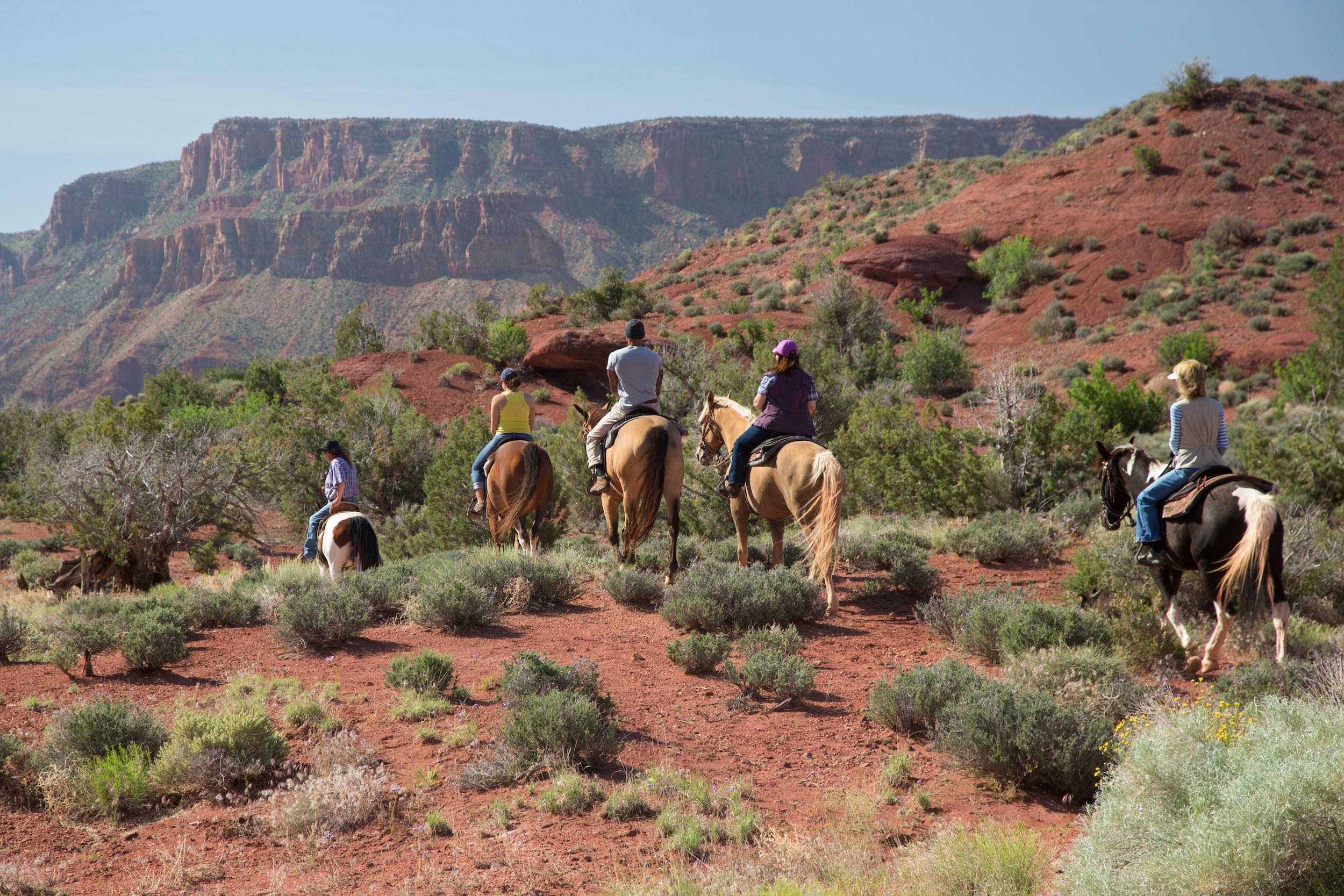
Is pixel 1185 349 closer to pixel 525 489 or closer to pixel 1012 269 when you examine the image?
pixel 1012 269

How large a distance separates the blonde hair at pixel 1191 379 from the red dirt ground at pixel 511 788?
2.77m

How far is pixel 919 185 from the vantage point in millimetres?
59250

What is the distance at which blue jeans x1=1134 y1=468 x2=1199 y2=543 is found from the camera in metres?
6.30

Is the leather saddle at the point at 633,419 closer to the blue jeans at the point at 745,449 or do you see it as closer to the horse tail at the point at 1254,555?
the blue jeans at the point at 745,449

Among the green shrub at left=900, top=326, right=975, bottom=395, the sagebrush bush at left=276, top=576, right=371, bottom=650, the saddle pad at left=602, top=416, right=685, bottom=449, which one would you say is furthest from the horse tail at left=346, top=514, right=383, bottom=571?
the green shrub at left=900, top=326, right=975, bottom=395

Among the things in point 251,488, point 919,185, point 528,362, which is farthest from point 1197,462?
point 919,185

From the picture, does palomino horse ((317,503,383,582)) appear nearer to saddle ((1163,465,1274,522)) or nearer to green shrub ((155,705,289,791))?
green shrub ((155,705,289,791))

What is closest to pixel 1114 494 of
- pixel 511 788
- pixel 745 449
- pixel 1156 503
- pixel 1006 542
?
pixel 1156 503

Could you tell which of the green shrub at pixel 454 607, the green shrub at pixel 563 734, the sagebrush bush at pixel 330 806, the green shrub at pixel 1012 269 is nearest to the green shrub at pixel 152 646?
the green shrub at pixel 454 607

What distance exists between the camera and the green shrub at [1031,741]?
420cm

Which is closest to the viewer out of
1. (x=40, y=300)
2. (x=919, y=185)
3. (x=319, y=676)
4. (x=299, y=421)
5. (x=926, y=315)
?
(x=319, y=676)

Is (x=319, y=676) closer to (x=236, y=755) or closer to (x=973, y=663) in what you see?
(x=236, y=755)

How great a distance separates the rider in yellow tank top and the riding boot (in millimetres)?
6911

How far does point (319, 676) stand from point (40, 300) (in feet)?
447
